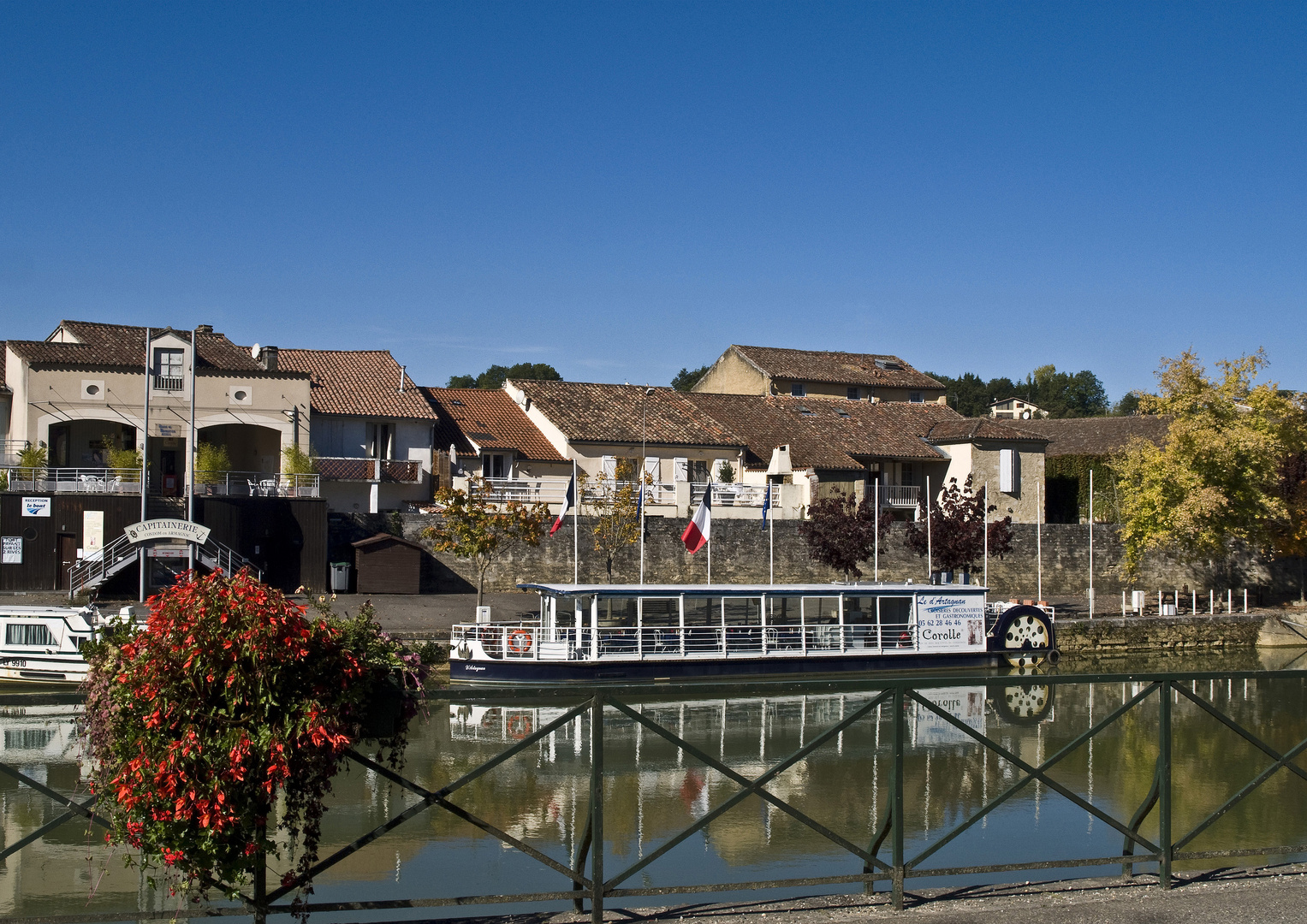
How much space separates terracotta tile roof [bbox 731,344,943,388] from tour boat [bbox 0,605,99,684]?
35.8 meters

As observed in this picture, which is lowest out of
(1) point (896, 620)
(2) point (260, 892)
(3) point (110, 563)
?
(1) point (896, 620)

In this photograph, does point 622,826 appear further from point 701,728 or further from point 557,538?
point 557,538

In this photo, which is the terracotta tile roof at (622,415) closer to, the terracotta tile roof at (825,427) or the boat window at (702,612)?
the terracotta tile roof at (825,427)

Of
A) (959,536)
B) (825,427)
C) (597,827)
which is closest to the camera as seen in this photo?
(597,827)

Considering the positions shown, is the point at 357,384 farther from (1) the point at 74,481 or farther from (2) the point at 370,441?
(1) the point at 74,481

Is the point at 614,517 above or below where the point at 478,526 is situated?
above

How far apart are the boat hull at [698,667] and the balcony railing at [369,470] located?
14.1 metres

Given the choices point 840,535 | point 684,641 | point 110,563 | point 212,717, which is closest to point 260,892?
point 212,717

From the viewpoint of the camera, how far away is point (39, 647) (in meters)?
23.6

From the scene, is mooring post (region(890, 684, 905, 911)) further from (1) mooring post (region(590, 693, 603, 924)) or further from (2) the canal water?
(1) mooring post (region(590, 693, 603, 924))

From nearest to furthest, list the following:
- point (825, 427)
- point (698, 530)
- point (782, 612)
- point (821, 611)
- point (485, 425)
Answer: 1. point (782, 612)
2. point (821, 611)
3. point (698, 530)
4. point (485, 425)
5. point (825, 427)

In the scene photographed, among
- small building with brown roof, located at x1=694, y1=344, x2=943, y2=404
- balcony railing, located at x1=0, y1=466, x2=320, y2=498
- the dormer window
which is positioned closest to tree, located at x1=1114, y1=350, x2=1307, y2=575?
small building with brown roof, located at x1=694, y1=344, x2=943, y2=404

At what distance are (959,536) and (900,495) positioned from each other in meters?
9.21

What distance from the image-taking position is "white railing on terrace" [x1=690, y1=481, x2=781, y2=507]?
4128 cm
